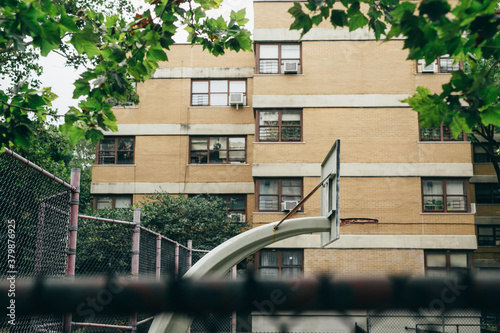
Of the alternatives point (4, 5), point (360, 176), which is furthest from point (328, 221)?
point (360, 176)

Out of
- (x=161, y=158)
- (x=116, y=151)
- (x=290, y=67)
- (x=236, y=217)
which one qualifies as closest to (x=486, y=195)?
(x=290, y=67)

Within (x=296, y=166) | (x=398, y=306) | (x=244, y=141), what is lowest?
(x=398, y=306)

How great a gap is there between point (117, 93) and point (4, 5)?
169 cm

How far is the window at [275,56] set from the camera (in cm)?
2498

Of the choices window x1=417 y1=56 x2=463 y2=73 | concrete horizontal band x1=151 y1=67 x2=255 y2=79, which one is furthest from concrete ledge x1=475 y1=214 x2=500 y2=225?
concrete horizontal band x1=151 y1=67 x2=255 y2=79

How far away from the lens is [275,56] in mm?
25062

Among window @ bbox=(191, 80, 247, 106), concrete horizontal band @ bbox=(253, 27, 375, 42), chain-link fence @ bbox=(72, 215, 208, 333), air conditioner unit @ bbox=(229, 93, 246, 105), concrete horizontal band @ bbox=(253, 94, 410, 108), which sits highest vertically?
concrete horizontal band @ bbox=(253, 27, 375, 42)

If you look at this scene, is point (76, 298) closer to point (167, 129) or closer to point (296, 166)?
point (296, 166)

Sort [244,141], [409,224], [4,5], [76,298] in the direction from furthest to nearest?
[244,141] → [409,224] → [4,5] → [76,298]

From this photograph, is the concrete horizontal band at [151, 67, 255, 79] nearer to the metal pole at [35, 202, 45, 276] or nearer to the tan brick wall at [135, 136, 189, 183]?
the tan brick wall at [135, 136, 189, 183]

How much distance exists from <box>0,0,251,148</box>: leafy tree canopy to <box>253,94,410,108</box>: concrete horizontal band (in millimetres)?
17911

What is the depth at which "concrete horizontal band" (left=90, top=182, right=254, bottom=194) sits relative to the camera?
88.8ft

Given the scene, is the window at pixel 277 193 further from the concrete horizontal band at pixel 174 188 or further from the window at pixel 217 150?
the window at pixel 217 150

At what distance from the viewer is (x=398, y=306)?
0.97 metres
